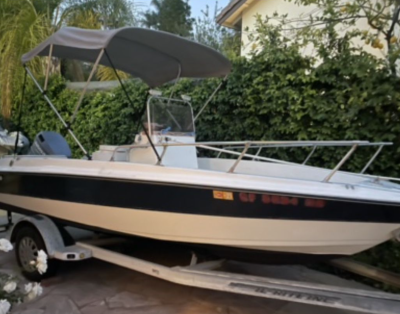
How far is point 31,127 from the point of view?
326 inches

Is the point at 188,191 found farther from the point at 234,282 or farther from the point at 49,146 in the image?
the point at 49,146

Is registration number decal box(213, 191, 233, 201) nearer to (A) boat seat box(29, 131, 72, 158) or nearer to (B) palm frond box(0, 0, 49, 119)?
(A) boat seat box(29, 131, 72, 158)

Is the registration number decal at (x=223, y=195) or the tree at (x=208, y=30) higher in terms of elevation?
the tree at (x=208, y=30)

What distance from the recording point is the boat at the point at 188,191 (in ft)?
8.09

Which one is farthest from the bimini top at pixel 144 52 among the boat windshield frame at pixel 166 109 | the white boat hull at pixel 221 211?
the white boat hull at pixel 221 211

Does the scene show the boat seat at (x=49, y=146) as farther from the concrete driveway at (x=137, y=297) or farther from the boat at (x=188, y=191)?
the concrete driveway at (x=137, y=297)

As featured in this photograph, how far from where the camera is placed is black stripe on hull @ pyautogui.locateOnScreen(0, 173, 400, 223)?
242cm

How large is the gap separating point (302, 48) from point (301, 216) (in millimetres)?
2911

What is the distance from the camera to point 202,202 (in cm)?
269

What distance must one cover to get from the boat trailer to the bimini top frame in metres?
0.86

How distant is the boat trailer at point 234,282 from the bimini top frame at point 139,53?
2.82ft

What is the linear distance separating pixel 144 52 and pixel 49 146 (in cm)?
150

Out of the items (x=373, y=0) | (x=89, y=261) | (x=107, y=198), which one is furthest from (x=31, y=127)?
(x=373, y=0)

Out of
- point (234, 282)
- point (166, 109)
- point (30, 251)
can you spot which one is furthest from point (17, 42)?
point (234, 282)
